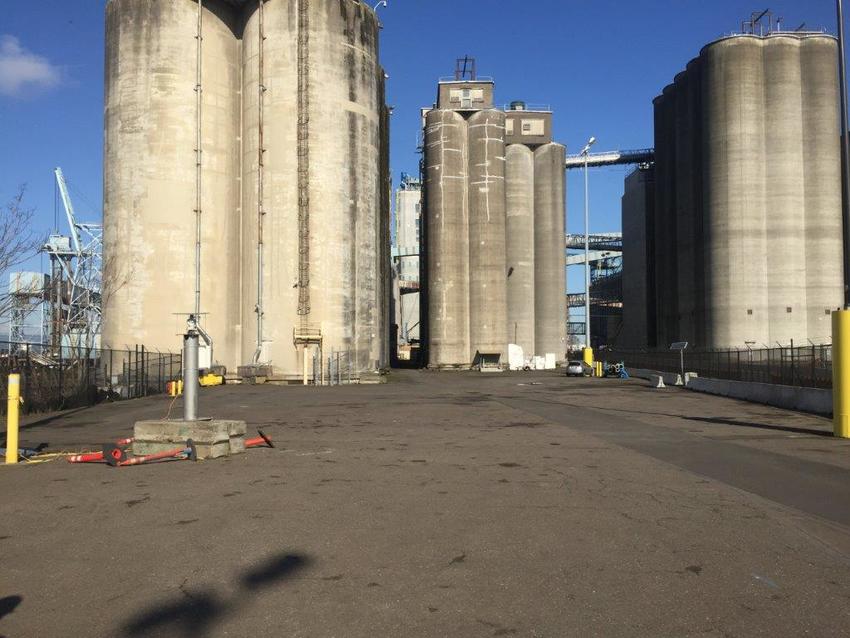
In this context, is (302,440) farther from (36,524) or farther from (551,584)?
(551,584)

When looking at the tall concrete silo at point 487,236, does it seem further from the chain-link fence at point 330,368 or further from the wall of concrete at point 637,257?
the chain-link fence at point 330,368

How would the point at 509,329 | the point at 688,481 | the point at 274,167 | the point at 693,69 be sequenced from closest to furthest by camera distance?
the point at 688,481
the point at 274,167
the point at 693,69
the point at 509,329

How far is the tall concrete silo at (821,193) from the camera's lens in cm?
6141

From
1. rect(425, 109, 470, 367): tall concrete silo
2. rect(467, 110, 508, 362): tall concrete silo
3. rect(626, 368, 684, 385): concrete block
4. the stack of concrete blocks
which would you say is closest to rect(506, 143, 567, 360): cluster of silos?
rect(467, 110, 508, 362): tall concrete silo

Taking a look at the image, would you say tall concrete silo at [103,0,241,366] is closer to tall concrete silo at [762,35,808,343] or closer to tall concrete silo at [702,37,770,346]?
tall concrete silo at [702,37,770,346]

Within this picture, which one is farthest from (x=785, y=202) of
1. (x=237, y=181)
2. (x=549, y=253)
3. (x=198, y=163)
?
(x=198, y=163)

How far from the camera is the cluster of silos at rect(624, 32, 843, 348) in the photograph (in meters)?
61.2

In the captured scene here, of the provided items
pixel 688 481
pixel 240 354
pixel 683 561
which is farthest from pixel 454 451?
pixel 240 354

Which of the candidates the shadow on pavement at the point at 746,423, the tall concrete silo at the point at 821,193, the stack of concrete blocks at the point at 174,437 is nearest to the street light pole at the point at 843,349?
the shadow on pavement at the point at 746,423

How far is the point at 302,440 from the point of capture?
1505cm

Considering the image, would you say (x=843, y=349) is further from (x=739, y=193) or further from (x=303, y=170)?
(x=739, y=193)

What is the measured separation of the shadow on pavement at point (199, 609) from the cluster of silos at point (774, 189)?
61.6 meters

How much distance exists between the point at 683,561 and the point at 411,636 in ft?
9.15

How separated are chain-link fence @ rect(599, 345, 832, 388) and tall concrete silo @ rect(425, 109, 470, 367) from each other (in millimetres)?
27413
